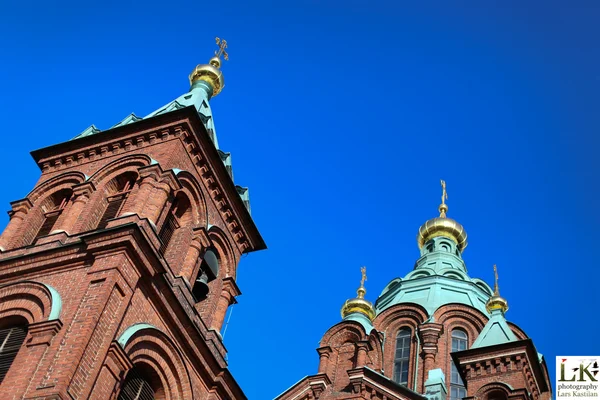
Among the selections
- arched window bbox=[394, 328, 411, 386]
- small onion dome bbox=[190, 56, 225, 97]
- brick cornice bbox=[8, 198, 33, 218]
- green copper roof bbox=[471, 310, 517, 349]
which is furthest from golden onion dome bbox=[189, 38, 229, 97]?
arched window bbox=[394, 328, 411, 386]

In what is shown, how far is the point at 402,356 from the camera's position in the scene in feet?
104

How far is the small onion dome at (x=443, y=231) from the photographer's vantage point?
39375 millimetres

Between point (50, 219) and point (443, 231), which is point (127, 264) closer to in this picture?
point (50, 219)

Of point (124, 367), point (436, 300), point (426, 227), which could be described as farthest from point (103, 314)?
point (426, 227)

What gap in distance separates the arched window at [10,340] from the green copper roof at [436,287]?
18.2 m

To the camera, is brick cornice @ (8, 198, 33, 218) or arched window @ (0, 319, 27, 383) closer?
arched window @ (0, 319, 27, 383)

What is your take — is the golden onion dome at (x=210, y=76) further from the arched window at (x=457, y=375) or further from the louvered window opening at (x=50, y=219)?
the arched window at (x=457, y=375)

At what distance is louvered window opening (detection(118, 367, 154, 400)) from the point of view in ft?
54.9

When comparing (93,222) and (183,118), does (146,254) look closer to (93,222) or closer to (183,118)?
(93,222)

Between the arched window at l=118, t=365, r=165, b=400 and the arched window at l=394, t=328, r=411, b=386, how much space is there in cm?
1407

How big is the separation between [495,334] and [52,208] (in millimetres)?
10911

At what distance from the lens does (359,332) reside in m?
27.0

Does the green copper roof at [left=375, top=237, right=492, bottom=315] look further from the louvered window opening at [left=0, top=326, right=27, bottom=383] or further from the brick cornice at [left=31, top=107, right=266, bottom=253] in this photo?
the louvered window opening at [left=0, top=326, right=27, bottom=383]

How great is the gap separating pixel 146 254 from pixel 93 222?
235 centimetres
